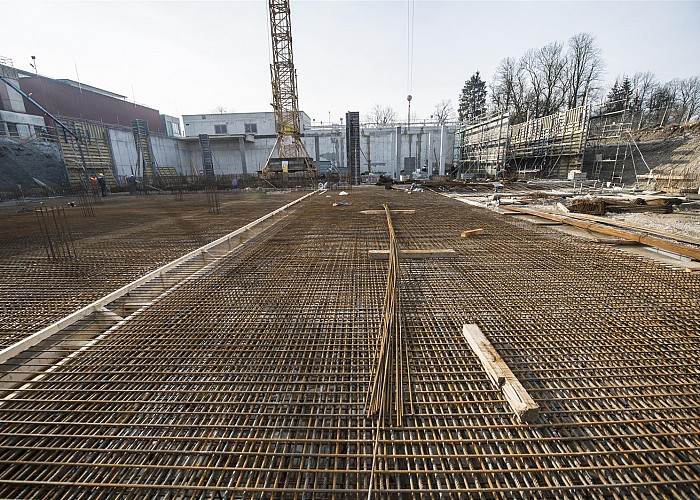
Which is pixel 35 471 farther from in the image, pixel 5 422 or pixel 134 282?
pixel 134 282

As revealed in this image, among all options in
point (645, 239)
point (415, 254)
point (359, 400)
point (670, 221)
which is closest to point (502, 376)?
point (359, 400)

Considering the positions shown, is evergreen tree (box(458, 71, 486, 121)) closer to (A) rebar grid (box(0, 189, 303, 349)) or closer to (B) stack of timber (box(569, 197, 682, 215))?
(B) stack of timber (box(569, 197, 682, 215))

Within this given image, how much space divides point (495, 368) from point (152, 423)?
2.12 metres

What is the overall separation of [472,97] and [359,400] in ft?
170

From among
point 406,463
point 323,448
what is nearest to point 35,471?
point 323,448

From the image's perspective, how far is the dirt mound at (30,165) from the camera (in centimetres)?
2044

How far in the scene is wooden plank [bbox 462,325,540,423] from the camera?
1707 millimetres

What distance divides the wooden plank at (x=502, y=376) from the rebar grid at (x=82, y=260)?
3862mm

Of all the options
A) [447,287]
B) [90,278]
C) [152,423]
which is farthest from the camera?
[90,278]

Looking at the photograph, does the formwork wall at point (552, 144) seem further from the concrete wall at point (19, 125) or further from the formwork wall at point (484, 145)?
the concrete wall at point (19, 125)

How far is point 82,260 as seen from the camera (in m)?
5.00

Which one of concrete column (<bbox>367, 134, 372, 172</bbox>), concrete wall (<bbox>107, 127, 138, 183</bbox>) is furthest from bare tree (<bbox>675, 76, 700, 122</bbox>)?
concrete wall (<bbox>107, 127, 138, 183</bbox>)

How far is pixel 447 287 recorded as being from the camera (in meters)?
3.61

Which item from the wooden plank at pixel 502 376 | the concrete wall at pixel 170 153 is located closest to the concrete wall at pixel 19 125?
the concrete wall at pixel 170 153
